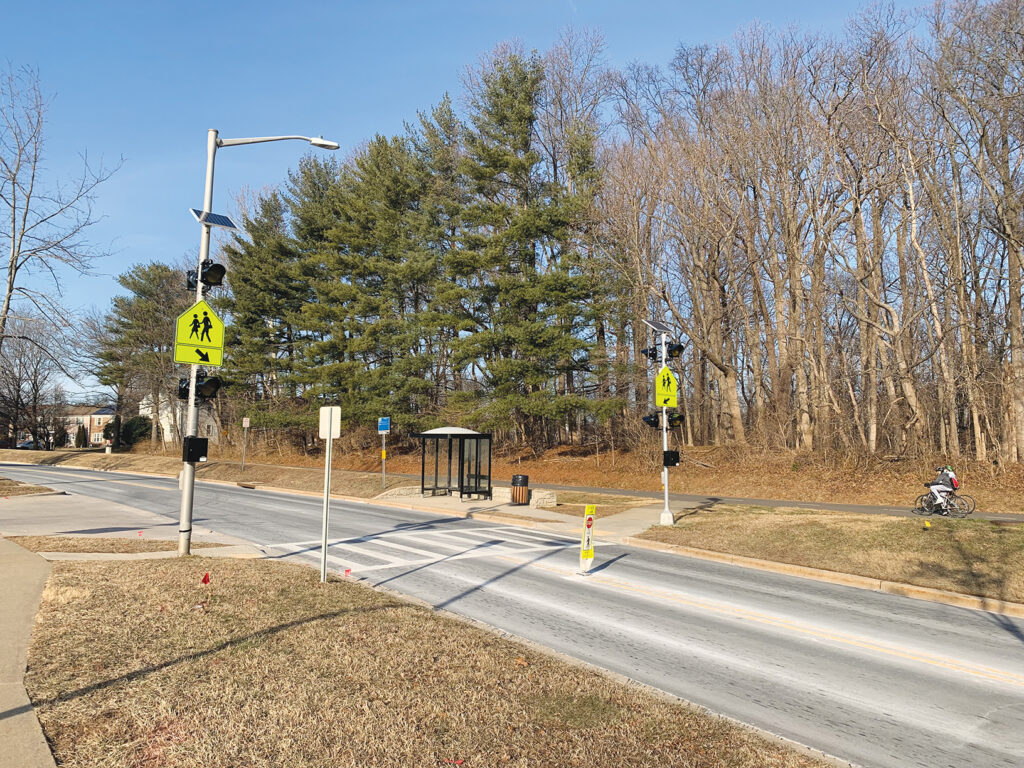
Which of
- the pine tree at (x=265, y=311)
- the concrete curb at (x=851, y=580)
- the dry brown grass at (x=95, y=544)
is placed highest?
the pine tree at (x=265, y=311)

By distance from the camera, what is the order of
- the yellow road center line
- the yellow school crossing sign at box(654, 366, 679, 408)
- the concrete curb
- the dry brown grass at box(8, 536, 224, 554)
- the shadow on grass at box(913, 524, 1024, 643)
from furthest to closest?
the yellow school crossing sign at box(654, 366, 679, 408) → the dry brown grass at box(8, 536, 224, 554) → the concrete curb → the shadow on grass at box(913, 524, 1024, 643) → the yellow road center line

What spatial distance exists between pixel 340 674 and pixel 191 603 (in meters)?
3.27

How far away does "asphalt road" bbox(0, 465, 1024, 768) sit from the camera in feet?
17.7

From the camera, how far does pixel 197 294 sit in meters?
11.8

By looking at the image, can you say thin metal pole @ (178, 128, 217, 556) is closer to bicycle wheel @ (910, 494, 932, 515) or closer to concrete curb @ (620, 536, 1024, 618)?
concrete curb @ (620, 536, 1024, 618)

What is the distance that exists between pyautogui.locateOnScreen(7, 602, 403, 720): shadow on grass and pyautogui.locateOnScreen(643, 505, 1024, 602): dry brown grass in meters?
8.64

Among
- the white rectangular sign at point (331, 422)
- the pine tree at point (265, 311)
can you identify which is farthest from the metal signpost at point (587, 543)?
the pine tree at point (265, 311)

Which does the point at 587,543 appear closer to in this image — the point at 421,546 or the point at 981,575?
the point at 421,546

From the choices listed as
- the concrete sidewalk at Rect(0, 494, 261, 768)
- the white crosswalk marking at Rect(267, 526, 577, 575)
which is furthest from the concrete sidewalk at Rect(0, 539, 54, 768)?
the white crosswalk marking at Rect(267, 526, 577, 575)

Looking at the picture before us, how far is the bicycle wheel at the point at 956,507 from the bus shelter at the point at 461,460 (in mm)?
14799

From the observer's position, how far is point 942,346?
88.8ft

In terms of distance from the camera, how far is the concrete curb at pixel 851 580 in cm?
987

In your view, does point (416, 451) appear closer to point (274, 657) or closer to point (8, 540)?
point (8, 540)

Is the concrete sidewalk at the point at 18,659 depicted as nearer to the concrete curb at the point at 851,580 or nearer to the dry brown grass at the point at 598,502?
the concrete curb at the point at 851,580
